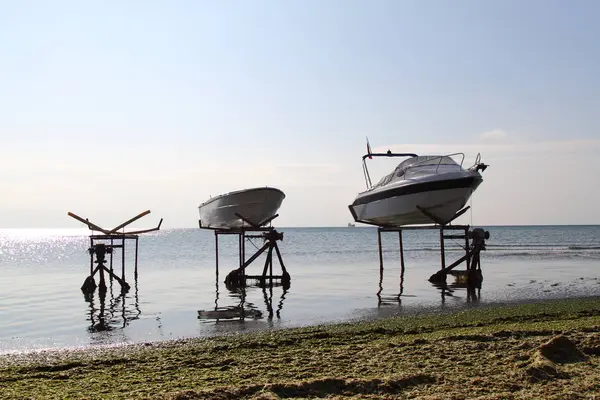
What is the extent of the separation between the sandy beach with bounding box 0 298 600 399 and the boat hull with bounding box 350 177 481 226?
1220cm

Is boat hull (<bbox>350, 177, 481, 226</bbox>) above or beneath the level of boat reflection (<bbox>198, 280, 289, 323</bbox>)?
above

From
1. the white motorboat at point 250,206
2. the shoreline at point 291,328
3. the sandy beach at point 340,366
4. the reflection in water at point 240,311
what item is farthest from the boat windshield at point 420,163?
the sandy beach at point 340,366

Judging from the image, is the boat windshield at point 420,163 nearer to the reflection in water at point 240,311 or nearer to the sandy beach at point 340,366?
the reflection in water at point 240,311

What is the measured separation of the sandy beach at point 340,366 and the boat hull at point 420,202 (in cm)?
1220

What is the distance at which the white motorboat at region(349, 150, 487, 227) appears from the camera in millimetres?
25922

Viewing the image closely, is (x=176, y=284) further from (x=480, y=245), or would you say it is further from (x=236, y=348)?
(x=236, y=348)

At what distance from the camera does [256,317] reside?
18.8 metres

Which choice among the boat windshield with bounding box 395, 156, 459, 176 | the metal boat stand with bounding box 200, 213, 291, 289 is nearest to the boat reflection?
the metal boat stand with bounding box 200, 213, 291, 289

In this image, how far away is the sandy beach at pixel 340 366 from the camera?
7.55 metres

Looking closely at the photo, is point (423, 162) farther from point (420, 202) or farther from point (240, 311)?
point (240, 311)

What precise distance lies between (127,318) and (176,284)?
41.0 ft

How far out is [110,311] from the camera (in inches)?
825

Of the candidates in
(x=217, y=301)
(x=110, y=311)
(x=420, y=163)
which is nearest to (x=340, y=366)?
(x=110, y=311)

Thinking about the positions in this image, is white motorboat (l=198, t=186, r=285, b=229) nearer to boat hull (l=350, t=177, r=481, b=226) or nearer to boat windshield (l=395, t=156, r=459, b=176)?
boat hull (l=350, t=177, r=481, b=226)
